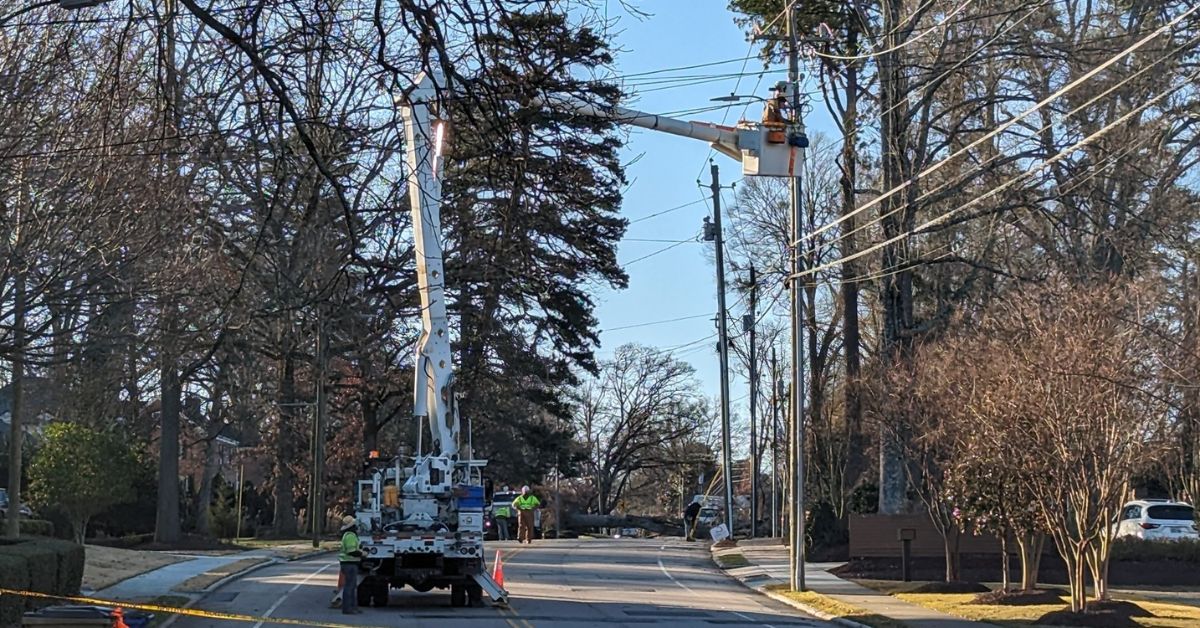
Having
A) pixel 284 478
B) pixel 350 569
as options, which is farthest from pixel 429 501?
pixel 284 478

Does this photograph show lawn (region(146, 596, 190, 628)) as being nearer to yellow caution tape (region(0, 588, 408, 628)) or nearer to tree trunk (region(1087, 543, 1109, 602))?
yellow caution tape (region(0, 588, 408, 628))

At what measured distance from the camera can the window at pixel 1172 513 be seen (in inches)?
1641

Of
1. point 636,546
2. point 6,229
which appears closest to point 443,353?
point 6,229

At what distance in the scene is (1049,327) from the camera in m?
23.1

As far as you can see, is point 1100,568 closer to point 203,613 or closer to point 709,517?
point 203,613

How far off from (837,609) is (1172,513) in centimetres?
2135

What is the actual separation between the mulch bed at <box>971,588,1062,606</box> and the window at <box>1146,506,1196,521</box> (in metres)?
17.2

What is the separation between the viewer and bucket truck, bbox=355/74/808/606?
899 inches

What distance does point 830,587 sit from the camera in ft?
99.4

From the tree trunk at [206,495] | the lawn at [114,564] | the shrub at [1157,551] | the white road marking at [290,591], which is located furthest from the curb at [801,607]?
the tree trunk at [206,495]

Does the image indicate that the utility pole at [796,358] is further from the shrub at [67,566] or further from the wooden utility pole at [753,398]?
the wooden utility pole at [753,398]

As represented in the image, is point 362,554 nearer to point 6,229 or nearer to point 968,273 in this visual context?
point 6,229

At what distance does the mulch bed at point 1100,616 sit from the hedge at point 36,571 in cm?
1483

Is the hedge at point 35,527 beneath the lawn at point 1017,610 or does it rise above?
above
